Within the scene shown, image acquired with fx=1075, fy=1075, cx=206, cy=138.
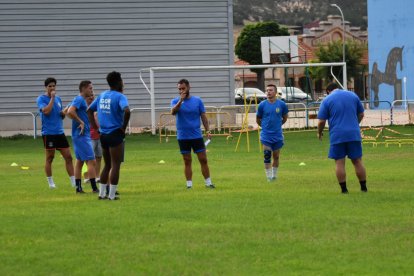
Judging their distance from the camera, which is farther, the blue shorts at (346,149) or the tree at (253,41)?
the tree at (253,41)

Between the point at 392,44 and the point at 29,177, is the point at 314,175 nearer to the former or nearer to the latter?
the point at 29,177

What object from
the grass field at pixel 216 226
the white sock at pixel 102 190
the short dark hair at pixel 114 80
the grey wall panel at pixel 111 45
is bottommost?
the grass field at pixel 216 226

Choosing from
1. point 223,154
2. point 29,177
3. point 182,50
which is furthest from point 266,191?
point 182,50

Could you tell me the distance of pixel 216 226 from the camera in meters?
13.0

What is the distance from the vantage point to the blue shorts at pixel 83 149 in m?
18.3

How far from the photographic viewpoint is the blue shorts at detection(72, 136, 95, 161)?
1830 cm

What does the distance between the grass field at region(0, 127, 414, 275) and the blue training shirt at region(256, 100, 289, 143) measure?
84cm

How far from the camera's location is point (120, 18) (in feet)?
151

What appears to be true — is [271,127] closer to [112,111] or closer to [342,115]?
[342,115]

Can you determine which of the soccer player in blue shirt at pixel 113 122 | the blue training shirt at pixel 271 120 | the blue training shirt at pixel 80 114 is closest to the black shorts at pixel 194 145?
the blue training shirt at pixel 80 114

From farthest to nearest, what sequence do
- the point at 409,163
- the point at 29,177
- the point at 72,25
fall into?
the point at 72,25
the point at 409,163
the point at 29,177

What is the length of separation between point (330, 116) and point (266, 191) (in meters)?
1.65

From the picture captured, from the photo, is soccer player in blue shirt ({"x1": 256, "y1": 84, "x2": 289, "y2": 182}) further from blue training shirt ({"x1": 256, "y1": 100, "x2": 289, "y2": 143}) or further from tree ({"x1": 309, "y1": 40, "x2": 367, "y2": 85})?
tree ({"x1": 309, "y1": 40, "x2": 367, "y2": 85})

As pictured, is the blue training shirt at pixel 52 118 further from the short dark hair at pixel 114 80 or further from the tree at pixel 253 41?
the tree at pixel 253 41
